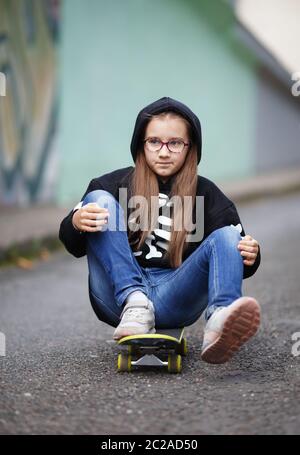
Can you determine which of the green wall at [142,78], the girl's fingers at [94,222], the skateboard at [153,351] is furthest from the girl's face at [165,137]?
the green wall at [142,78]

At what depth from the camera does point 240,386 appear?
268cm

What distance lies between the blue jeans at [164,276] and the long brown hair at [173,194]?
0.08m

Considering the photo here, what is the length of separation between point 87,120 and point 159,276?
264 inches

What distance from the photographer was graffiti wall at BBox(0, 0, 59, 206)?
845 cm

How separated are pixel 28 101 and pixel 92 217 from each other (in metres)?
6.18

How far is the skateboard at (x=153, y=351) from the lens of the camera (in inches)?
107

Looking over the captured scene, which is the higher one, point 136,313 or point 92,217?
point 92,217

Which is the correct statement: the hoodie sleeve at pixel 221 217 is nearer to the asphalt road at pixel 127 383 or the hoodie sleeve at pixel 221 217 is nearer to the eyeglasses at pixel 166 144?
the eyeglasses at pixel 166 144

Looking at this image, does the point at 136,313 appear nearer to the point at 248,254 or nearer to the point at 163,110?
the point at 248,254

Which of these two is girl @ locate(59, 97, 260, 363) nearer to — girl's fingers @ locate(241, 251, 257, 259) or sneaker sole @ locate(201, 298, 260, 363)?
girl's fingers @ locate(241, 251, 257, 259)

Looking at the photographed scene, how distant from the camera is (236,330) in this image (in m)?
2.57

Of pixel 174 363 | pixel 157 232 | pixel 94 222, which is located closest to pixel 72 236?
pixel 94 222

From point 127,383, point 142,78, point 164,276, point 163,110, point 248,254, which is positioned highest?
point 142,78
